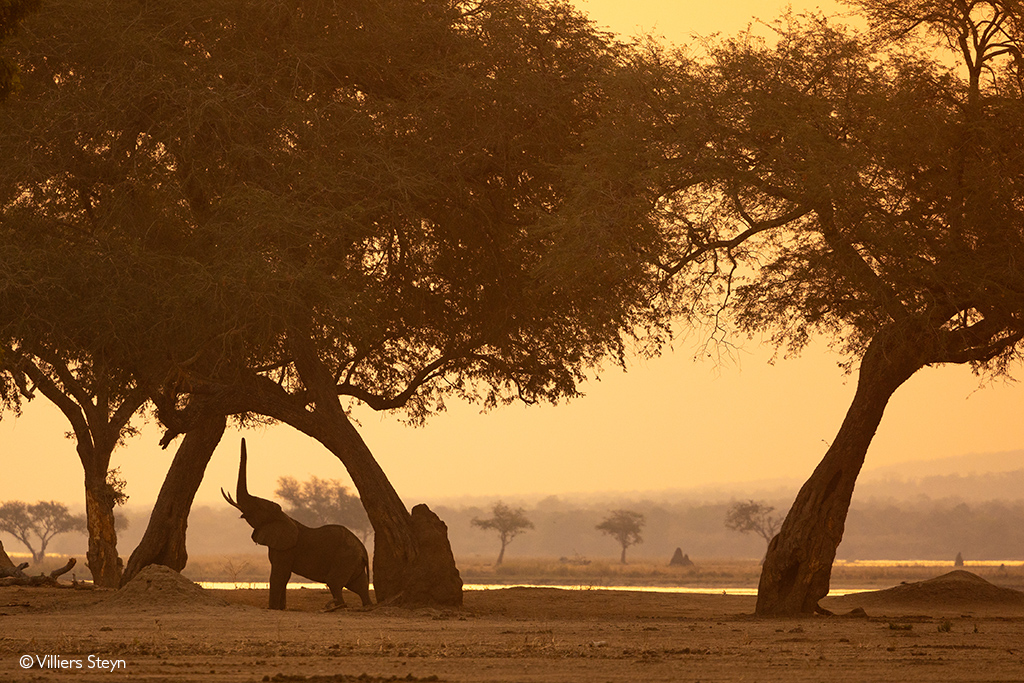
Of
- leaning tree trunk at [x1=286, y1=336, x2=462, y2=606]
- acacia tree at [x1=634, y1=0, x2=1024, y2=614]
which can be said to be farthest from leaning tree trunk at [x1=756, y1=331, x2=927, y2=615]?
leaning tree trunk at [x1=286, y1=336, x2=462, y2=606]

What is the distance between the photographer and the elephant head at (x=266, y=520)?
82.4 feet

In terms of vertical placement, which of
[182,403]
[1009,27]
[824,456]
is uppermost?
[1009,27]

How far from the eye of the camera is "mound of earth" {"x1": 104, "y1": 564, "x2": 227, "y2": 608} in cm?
2158

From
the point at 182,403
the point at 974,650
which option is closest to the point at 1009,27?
the point at 974,650

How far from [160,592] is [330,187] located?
25.1ft

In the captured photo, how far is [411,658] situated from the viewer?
46.2ft

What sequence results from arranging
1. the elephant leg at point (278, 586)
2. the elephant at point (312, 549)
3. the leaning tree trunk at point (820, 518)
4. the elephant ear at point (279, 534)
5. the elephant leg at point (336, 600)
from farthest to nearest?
the elephant at point (312, 549) < the elephant ear at point (279, 534) < the elephant leg at point (278, 586) < the elephant leg at point (336, 600) < the leaning tree trunk at point (820, 518)

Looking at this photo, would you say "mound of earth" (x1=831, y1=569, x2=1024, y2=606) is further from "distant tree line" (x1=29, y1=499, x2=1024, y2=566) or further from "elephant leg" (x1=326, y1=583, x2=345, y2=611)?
"distant tree line" (x1=29, y1=499, x2=1024, y2=566)

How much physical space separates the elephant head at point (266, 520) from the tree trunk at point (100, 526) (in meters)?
6.61

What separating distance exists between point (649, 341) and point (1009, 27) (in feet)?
29.4

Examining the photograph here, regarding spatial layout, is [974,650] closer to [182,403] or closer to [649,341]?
[649,341]

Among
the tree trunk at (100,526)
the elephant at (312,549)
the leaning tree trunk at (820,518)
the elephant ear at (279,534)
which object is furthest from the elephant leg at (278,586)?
the leaning tree trunk at (820,518)

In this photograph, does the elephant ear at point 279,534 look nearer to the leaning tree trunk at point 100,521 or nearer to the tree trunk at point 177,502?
the tree trunk at point 177,502

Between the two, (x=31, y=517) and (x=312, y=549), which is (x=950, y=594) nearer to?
(x=312, y=549)
